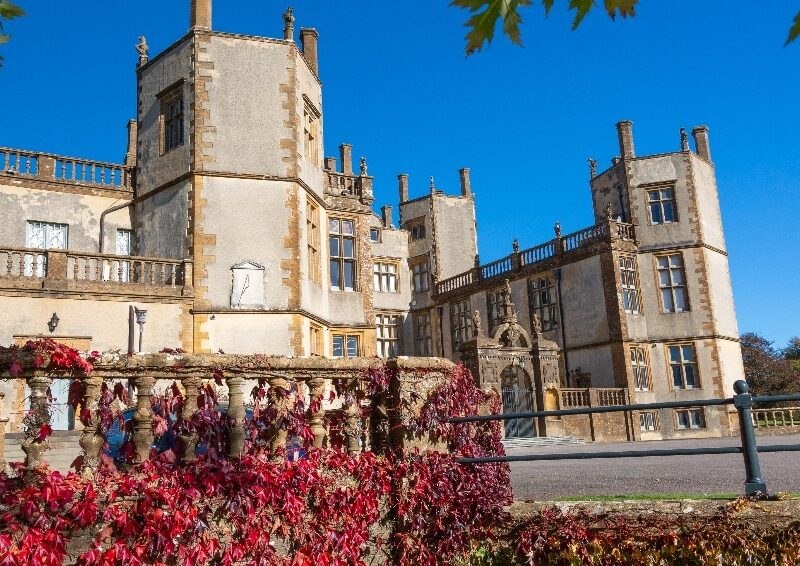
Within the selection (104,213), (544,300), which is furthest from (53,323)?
(544,300)

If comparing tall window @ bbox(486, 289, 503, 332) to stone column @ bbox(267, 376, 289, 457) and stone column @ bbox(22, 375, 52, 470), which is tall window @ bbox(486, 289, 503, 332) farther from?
stone column @ bbox(22, 375, 52, 470)

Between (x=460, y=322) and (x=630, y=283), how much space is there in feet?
33.4

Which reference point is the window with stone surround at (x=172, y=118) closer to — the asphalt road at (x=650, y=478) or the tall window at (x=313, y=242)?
the tall window at (x=313, y=242)

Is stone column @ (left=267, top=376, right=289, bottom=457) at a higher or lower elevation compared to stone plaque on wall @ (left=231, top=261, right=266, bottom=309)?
lower

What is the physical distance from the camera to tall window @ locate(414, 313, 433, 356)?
40312mm

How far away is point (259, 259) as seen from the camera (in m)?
19.4

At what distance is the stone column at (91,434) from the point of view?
4.63 metres

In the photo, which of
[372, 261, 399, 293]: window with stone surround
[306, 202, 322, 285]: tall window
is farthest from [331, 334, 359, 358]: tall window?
[372, 261, 399, 293]: window with stone surround

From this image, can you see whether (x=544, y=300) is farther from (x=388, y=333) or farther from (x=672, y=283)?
(x=388, y=333)

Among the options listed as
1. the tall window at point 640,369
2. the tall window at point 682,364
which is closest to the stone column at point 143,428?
the tall window at point 640,369

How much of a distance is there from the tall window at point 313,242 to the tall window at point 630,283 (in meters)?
15.2

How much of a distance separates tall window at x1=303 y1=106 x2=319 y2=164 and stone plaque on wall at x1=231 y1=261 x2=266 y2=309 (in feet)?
14.2

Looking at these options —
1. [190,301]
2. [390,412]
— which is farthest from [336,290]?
[390,412]

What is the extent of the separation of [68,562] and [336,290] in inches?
722
